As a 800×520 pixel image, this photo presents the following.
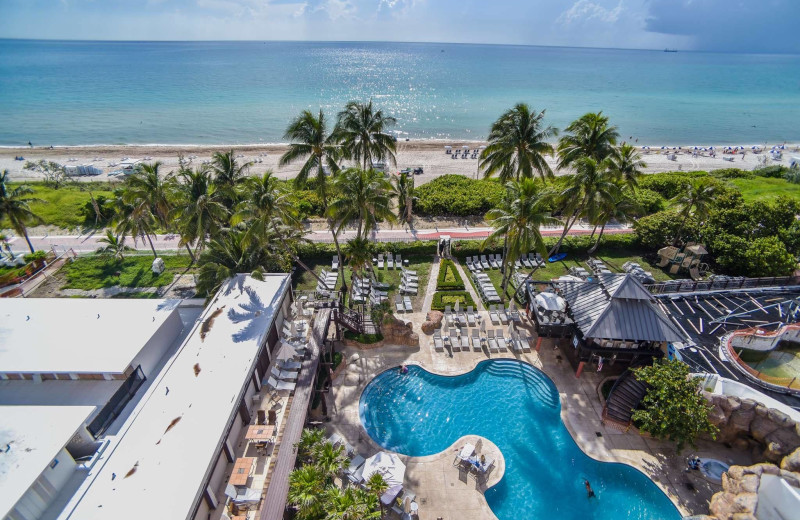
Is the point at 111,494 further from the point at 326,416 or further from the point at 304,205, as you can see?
the point at 304,205

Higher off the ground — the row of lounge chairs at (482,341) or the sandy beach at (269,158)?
the sandy beach at (269,158)

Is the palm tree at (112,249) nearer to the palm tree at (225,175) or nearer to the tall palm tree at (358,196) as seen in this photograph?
the palm tree at (225,175)

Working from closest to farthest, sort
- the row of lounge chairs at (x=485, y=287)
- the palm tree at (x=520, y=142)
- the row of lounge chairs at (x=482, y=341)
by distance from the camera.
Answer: the row of lounge chairs at (x=482, y=341) → the row of lounge chairs at (x=485, y=287) → the palm tree at (x=520, y=142)

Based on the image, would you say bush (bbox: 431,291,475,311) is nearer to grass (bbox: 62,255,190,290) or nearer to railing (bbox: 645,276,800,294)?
railing (bbox: 645,276,800,294)

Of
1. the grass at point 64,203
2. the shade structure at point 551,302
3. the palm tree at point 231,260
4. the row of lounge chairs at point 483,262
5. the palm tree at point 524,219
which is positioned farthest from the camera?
the grass at point 64,203

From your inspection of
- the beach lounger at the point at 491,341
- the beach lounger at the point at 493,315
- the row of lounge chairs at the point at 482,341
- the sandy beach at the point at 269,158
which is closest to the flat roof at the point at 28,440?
the row of lounge chairs at the point at 482,341

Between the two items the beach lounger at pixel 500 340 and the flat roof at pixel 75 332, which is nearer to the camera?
the flat roof at pixel 75 332

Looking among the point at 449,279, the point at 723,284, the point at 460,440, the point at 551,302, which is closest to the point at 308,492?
the point at 460,440
